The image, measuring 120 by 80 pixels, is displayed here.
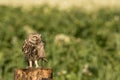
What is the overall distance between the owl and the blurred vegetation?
1526 mm

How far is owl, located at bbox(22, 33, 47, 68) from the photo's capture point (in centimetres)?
595

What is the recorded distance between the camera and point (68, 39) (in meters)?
12.7

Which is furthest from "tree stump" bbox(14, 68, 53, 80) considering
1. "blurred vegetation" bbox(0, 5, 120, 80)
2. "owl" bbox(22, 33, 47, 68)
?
"blurred vegetation" bbox(0, 5, 120, 80)

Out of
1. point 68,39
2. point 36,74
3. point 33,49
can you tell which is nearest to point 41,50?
point 33,49

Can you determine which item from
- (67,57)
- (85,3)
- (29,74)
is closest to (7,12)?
(85,3)

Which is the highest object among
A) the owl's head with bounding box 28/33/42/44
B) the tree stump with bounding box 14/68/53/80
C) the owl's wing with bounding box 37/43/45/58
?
the owl's head with bounding box 28/33/42/44

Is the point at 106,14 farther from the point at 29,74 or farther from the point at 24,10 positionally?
the point at 29,74

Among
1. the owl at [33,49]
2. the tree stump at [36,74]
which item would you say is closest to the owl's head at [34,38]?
the owl at [33,49]

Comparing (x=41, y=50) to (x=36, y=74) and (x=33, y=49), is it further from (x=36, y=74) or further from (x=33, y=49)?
(x=36, y=74)

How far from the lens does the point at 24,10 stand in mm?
17453

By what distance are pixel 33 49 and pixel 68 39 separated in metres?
6.68

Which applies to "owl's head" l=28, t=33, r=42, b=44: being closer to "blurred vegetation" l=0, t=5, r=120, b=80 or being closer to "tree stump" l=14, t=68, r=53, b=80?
"tree stump" l=14, t=68, r=53, b=80

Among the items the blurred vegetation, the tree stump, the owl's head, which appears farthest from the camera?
the blurred vegetation

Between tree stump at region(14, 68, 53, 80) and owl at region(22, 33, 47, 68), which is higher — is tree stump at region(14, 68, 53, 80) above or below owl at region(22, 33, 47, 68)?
below
